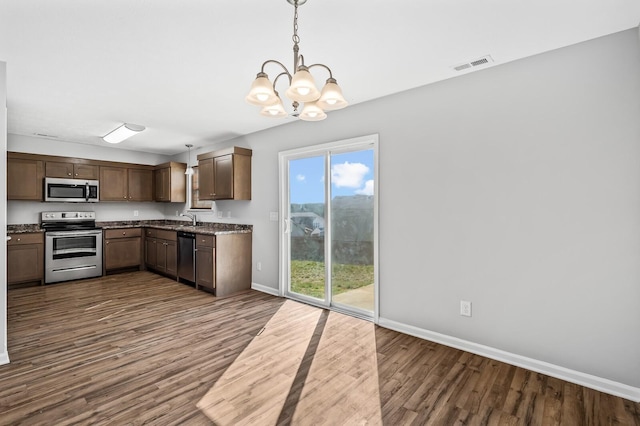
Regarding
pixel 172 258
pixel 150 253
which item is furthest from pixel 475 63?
pixel 150 253

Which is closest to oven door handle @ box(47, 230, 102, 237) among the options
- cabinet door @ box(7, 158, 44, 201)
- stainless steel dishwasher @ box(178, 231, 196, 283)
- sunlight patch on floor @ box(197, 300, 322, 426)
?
cabinet door @ box(7, 158, 44, 201)

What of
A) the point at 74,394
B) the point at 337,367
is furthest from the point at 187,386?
the point at 337,367

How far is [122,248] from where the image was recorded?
6031mm

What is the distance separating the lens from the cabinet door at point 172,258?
5.41 metres

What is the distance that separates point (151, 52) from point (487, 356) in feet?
12.0

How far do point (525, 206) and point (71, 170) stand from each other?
671cm

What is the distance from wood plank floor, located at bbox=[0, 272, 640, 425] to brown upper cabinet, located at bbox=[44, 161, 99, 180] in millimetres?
2778

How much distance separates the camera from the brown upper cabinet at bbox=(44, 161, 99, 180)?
5.40 meters

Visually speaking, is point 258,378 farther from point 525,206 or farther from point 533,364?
point 525,206

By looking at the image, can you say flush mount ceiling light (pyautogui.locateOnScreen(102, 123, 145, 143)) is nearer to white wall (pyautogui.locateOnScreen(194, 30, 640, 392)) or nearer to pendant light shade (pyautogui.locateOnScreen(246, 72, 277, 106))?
white wall (pyautogui.locateOnScreen(194, 30, 640, 392))

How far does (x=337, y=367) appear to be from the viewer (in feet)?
8.43

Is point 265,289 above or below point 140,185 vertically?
below

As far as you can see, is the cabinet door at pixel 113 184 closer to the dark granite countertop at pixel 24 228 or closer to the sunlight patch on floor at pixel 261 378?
the dark granite countertop at pixel 24 228

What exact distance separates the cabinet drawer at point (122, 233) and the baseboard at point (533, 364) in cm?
524
